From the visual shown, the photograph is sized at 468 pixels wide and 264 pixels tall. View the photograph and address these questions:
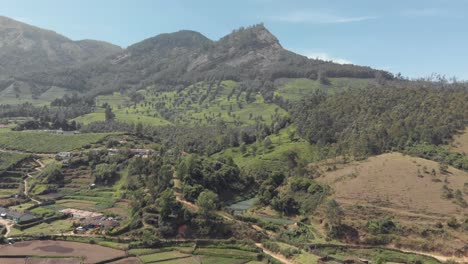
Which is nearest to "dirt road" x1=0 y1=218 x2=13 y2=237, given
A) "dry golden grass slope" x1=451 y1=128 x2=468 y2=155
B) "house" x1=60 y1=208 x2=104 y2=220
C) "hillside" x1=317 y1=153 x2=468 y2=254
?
"house" x1=60 y1=208 x2=104 y2=220

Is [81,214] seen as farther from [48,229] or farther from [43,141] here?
[43,141]

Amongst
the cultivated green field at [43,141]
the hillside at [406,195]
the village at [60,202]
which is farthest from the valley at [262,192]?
the cultivated green field at [43,141]

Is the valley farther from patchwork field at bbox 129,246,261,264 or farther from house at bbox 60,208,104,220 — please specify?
house at bbox 60,208,104,220

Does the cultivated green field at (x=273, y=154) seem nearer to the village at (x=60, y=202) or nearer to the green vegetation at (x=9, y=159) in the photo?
the village at (x=60, y=202)

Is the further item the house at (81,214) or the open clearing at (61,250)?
the house at (81,214)

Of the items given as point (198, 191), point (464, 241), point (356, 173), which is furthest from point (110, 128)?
point (464, 241)

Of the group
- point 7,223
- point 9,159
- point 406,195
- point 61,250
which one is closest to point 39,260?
point 61,250

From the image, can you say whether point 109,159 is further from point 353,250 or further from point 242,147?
point 353,250
